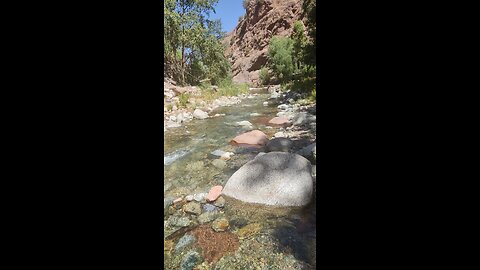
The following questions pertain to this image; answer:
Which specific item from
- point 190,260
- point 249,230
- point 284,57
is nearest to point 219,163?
point 249,230

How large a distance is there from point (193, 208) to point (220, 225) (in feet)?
1.35

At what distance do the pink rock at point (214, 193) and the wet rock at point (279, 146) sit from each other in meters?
1.59

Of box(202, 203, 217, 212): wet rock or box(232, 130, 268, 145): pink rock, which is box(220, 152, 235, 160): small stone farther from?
box(202, 203, 217, 212): wet rock

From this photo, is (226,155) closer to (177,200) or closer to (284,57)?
(177,200)

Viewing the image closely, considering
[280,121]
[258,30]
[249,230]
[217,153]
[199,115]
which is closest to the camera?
[249,230]

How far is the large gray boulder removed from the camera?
2.58m

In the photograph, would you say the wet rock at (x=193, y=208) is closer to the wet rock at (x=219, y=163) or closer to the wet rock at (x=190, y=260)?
the wet rock at (x=190, y=260)

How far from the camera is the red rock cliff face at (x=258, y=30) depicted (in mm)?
36656

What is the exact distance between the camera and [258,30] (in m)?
41.5

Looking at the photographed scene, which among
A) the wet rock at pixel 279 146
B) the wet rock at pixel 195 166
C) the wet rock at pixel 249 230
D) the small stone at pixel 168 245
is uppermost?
the wet rock at pixel 279 146

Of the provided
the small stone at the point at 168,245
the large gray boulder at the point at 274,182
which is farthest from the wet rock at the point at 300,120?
the small stone at the point at 168,245

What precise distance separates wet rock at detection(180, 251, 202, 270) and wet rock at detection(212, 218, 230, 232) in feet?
1.08
